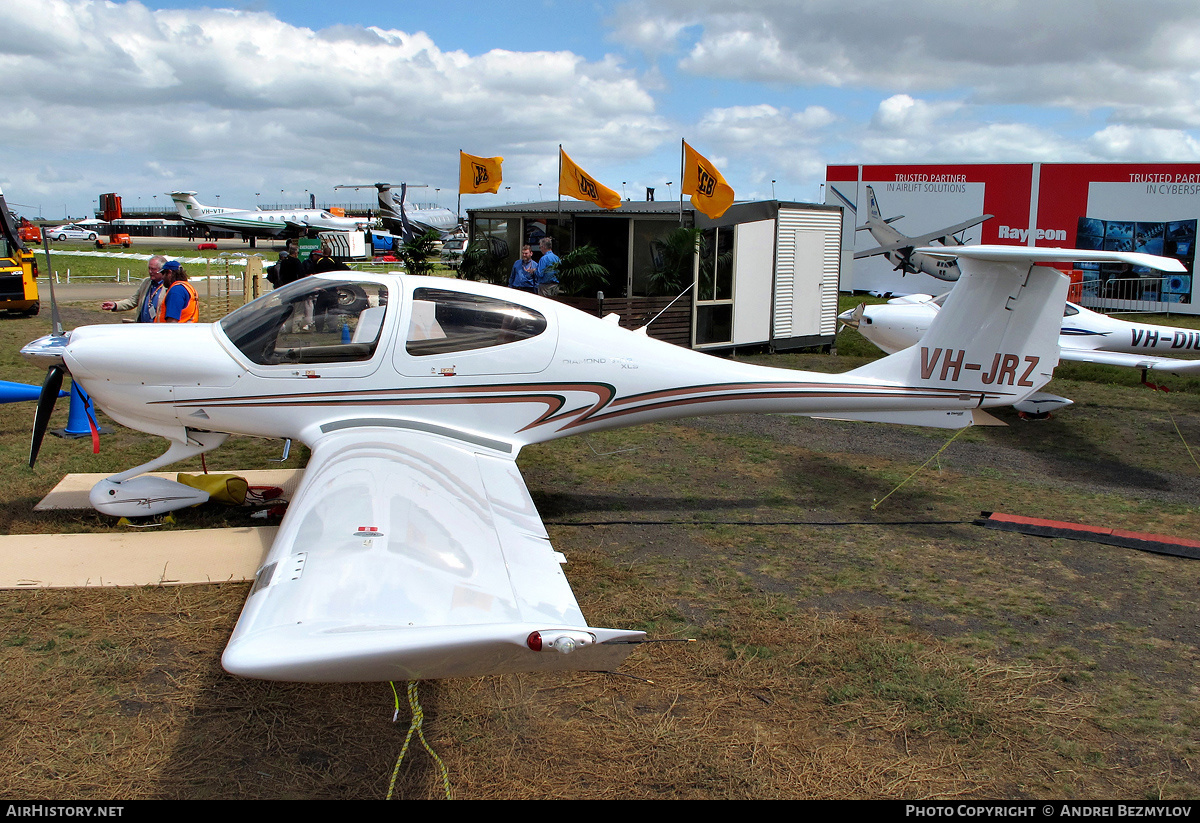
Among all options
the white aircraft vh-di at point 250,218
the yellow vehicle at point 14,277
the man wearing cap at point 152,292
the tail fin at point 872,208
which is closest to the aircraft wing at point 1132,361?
the man wearing cap at point 152,292

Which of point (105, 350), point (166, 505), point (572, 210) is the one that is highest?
point (572, 210)

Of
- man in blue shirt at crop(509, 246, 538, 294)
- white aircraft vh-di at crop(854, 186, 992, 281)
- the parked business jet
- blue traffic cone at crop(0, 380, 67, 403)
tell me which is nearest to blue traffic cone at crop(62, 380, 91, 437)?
blue traffic cone at crop(0, 380, 67, 403)

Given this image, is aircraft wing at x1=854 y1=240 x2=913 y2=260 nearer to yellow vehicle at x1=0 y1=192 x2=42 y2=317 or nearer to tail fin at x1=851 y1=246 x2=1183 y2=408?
tail fin at x1=851 y1=246 x2=1183 y2=408

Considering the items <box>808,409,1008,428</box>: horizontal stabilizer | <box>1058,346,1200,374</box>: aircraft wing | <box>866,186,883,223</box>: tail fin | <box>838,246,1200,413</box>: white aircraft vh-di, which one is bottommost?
<box>808,409,1008,428</box>: horizontal stabilizer

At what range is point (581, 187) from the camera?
13828 millimetres

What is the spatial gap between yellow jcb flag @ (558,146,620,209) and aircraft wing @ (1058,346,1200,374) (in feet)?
23.5

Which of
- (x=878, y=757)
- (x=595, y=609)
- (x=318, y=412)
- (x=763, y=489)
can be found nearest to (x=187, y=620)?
(x=318, y=412)

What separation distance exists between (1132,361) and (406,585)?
36.7ft

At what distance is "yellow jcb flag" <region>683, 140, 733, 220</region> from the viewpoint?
1271 centimetres

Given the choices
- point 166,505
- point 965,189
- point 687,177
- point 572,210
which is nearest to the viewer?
point 166,505

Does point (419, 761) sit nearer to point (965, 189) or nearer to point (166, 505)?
point (166, 505)

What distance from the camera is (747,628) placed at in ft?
15.9

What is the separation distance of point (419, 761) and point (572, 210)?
12.6 meters

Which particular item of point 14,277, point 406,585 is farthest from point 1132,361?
point 14,277
